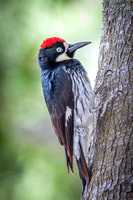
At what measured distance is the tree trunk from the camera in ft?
9.01

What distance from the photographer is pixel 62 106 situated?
144 inches

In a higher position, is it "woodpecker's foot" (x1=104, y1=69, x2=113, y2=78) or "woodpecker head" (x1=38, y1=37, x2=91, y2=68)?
"woodpecker head" (x1=38, y1=37, x2=91, y2=68)

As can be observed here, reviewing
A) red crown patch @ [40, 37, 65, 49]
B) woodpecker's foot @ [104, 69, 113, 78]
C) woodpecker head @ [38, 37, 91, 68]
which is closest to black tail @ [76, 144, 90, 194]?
woodpecker's foot @ [104, 69, 113, 78]

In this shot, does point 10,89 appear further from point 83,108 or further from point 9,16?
point 83,108

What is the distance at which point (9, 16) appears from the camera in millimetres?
6062

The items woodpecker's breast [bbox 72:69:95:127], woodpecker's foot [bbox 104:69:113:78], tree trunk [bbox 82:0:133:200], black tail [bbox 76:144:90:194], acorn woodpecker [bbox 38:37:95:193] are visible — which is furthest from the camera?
woodpecker's breast [bbox 72:69:95:127]

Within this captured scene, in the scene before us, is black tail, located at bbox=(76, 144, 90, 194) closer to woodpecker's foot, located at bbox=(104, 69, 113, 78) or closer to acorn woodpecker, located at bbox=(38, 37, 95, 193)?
acorn woodpecker, located at bbox=(38, 37, 95, 193)

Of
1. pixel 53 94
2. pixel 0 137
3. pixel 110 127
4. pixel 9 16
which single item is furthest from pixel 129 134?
pixel 9 16

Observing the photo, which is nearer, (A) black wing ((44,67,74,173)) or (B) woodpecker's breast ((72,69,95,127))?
(A) black wing ((44,67,74,173))

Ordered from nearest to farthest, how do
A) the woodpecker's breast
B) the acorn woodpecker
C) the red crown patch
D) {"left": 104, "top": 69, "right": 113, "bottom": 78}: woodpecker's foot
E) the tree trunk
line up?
Answer: 1. the tree trunk
2. {"left": 104, "top": 69, "right": 113, "bottom": 78}: woodpecker's foot
3. the acorn woodpecker
4. the woodpecker's breast
5. the red crown patch

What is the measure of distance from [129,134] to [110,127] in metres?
0.25

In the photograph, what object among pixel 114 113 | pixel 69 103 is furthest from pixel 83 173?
pixel 69 103

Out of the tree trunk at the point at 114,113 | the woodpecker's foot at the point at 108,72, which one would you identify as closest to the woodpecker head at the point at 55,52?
the tree trunk at the point at 114,113

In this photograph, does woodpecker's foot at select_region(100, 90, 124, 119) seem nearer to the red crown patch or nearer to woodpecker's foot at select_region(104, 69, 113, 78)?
woodpecker's foot at select_region(104, 69, 113, 78)
